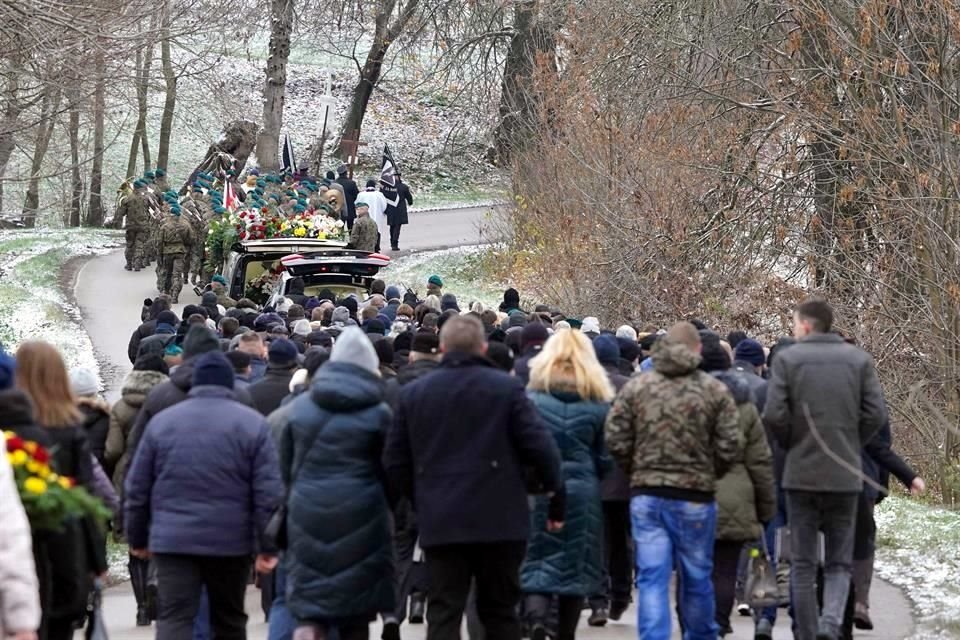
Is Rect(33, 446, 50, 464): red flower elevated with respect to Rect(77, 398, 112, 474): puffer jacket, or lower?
elevated

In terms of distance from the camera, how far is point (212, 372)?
8.02 meters

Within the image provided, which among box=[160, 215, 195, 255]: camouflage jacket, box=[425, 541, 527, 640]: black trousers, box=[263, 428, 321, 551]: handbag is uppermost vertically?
box=[160, 215, 195, 255]: camouflage jacket

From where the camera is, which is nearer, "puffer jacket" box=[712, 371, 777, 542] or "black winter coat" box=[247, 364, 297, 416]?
"puffer jacket" box=[712, 371, 777, 542]

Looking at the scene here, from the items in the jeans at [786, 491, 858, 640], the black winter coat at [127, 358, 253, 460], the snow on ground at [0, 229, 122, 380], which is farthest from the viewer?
the snow on ground at [0, 229, 122, 380]

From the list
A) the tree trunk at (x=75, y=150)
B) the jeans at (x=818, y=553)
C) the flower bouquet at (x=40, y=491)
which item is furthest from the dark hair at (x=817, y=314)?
the tree trunk at (x=75, y=150)

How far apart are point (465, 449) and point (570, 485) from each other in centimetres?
103

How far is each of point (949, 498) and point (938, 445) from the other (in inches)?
32.7

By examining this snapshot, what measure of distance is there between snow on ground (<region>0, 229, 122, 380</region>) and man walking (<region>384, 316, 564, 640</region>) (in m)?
11.7

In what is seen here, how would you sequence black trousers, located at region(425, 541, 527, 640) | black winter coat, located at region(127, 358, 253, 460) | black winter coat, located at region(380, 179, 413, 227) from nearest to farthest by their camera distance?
1. black trousers, located at region(425, 541, 527, 640)
2. black winter coat, located at region(127, 358, 253, 460)
3. black winter coat, located at region(380, 179, 413, 227)

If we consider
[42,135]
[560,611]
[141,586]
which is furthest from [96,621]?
[42,135]

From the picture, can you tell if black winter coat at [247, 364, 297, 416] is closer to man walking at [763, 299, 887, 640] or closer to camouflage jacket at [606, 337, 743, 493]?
camouflage jacket at [606, 337, 743, 493]

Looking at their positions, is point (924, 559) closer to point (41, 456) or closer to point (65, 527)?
point (65, 527)

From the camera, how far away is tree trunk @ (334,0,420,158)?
1527 inches

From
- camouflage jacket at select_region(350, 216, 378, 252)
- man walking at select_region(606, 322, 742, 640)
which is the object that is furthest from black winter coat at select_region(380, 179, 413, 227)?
man walking at select_region(606, 322, 742, 640)
